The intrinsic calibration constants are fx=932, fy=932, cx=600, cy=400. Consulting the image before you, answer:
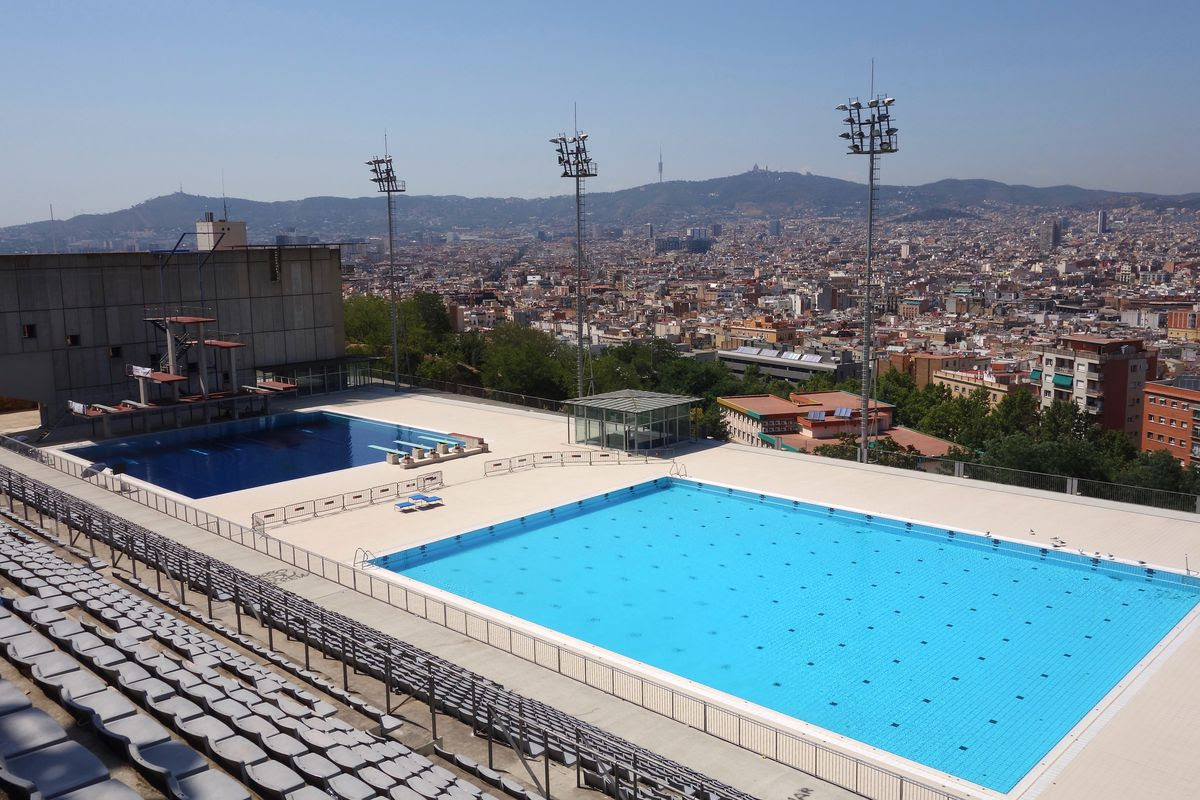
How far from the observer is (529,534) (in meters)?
21.1

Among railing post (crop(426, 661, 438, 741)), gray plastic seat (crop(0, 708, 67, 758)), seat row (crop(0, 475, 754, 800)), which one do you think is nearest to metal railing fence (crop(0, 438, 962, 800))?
seat row (crop(0, 475, 754, 800))

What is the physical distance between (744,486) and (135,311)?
2280 cm

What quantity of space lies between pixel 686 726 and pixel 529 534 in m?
9.88

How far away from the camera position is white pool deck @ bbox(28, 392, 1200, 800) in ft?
35.6

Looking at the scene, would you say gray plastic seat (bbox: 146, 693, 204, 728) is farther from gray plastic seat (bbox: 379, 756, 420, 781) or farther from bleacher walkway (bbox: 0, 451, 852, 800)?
gray plastic seat (bbox: 379, 756, 420, 781)

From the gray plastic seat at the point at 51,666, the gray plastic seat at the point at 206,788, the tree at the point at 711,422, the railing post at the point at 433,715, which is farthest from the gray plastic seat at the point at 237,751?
the tree at the point at 711,422

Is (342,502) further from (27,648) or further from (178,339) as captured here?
(178,339)

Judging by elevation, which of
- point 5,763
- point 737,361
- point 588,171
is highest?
point 588,171

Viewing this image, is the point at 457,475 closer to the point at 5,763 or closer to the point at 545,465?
the point at 545,465

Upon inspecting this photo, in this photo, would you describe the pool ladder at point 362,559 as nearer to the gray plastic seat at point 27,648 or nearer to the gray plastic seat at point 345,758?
the gray plastic seat at point 27,648

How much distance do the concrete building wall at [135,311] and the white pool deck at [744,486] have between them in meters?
3.85

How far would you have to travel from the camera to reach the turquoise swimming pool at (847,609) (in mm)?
12852

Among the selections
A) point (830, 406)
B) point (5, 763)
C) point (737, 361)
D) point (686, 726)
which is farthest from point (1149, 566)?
point (737, 361)

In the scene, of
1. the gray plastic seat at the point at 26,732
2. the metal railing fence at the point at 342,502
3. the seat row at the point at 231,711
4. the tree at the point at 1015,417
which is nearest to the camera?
the gray plastic seat at the point at 26,732
